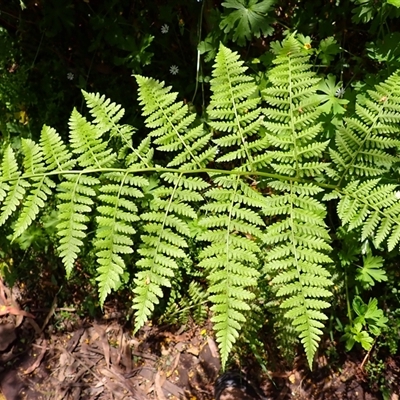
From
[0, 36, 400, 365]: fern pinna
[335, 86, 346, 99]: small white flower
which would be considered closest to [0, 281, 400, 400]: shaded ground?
[0, 36, 400, 365]: fern pinna

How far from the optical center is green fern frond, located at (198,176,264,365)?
201cm

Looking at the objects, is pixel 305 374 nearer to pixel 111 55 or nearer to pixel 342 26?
pixel 342 26

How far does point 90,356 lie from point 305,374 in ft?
5.30

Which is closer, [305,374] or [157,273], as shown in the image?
[157,273]

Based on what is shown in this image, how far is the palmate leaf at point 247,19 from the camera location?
276 centimetres

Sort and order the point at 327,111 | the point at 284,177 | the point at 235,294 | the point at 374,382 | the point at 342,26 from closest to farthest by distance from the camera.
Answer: the point at 235,294 < the point at 284,177 < the point at 327,111 < the point at 342,26 < the point at 374,382

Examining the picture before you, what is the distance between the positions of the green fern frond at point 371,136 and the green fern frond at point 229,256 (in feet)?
1.49

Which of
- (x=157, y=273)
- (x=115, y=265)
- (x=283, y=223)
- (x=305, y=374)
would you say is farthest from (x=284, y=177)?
(x=305, y=374)

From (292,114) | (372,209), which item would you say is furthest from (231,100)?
(372,209)

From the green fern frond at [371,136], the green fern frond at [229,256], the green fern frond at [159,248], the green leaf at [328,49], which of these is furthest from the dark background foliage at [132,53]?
the green fern frond at [159,248]

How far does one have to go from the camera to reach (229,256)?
2.11m

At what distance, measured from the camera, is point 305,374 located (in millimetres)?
3354

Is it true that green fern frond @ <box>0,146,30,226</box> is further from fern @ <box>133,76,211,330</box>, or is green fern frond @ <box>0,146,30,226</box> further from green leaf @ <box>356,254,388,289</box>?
green leaf @ <box>356,254,388,289</box>

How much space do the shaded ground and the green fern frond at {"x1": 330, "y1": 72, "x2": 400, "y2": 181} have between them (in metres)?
1.66
